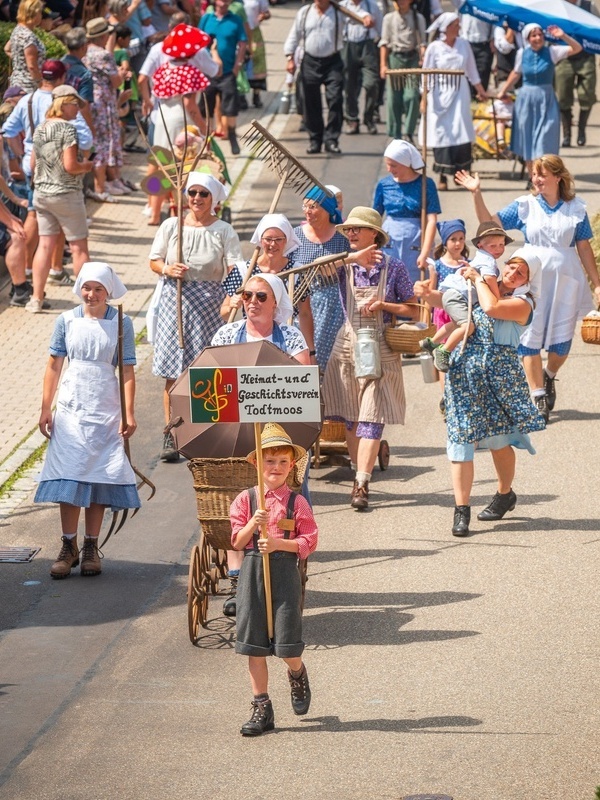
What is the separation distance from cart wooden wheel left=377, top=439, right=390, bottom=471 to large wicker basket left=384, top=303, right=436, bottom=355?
965 millimetres

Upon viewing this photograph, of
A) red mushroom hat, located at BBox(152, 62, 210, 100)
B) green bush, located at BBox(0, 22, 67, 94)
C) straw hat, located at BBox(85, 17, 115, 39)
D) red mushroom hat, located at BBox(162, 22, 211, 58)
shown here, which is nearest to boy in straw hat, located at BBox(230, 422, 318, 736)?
red mushroom hat, located at BBox(152, 62, 210, 100)

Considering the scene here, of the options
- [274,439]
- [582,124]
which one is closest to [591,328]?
[274,439]

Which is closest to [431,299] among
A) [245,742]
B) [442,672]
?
[442,672]

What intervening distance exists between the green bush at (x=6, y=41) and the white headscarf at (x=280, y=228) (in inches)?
358

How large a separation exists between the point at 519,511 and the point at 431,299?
1.55 meters

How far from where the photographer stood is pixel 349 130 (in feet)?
75.9

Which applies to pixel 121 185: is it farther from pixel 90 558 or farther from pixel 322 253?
pixel 90 558

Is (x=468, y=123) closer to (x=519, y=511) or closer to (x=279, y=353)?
(x=519, y=511)

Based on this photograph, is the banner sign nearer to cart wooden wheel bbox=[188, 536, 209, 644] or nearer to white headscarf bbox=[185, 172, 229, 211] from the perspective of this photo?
cart wooden wheel bbox=[188, 536, 209, 644]

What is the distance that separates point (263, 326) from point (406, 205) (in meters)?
4.83

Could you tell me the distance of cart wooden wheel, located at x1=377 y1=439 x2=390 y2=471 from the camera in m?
11.7

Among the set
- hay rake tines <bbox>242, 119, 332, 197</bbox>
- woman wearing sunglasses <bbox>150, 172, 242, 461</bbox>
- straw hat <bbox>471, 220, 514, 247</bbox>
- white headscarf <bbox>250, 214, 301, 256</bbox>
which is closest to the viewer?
white headscarf <bbox>250, 214, 301, 256</bbox>

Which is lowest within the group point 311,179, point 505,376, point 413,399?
point 413,399

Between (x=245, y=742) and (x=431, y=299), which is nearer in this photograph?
(x=245, y=742)
